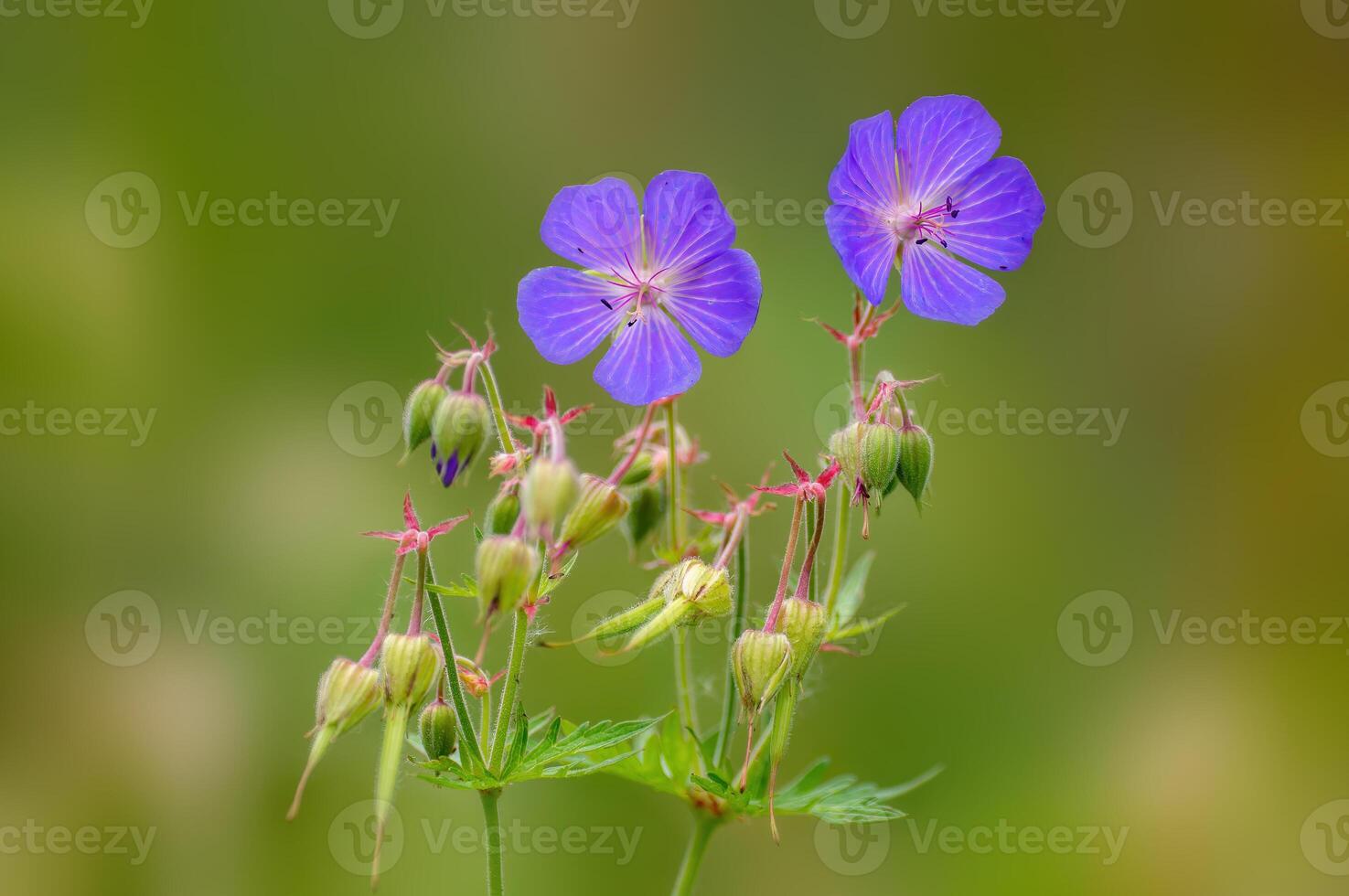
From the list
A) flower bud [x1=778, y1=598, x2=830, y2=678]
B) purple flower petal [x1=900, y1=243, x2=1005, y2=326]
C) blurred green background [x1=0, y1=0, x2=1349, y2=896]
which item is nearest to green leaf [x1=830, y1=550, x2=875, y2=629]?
flower bud [x1=778, y1=598, x2=830, y2=678]

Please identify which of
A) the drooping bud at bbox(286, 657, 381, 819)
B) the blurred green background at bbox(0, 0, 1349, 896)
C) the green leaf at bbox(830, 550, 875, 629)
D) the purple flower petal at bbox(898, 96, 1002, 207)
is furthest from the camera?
the blurred green background at bbox(0, 0, 1349, 896)

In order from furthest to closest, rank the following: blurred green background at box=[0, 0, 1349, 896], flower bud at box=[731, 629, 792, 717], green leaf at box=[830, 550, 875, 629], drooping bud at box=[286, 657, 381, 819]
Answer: blurred green background at box=[0, 0, 1349, 896] → green leaf at box=[830, 550, 875, 629] → flower bud at box=[731, 629, 792, 717] → drooping bud at box=[286, 657, 381, 819]

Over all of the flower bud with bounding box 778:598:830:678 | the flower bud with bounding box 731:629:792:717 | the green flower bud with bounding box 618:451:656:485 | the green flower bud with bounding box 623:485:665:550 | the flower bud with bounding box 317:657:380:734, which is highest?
the green flower bud with bounding box 618:451:656:485

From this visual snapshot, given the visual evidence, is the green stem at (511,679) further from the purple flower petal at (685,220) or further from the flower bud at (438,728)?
the purple flower petal at (685,220)

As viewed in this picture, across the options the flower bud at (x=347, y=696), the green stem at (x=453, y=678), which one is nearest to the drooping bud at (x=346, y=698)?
the flower bud at (x=347, y=696)

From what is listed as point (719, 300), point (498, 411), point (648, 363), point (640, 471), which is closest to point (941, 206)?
point (719, 300)

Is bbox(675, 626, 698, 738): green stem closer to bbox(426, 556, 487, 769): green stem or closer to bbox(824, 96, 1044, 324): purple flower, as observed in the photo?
bbox(426, 556, 487, 769): green stem

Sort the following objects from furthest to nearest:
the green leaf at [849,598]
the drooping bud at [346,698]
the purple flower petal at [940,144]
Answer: the green leaf at [849,598] → the purple flower petal at [940,144] → the drooping bud at [346,698]

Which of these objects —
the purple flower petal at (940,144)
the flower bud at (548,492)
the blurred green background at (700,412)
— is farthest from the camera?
the blurred green background at (700,412)

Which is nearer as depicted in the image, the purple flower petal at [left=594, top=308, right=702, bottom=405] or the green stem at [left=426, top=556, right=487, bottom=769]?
the green stem at [left=426, top=556, right=487, bottom=769]
